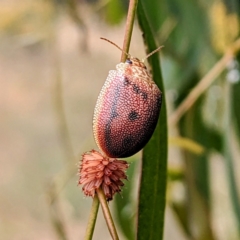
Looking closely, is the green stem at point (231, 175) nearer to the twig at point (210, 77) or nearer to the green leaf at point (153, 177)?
the twig at point (210, 77)

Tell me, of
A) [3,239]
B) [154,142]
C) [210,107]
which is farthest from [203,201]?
[3,239]

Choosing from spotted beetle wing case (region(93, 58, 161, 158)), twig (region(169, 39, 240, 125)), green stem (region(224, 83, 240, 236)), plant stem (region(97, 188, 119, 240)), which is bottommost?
plant stem (region(97, 188, 119, 240))

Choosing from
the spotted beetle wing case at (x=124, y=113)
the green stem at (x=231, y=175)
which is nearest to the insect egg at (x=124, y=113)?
the spotted beetle wing case at (x=124, y=113)

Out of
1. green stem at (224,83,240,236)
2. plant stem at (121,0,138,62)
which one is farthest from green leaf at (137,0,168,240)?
green stem at (224,83,240,236)

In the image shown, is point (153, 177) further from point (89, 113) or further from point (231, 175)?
point (89, 113)

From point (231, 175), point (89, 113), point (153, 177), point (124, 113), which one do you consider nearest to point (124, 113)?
point (124, 113)

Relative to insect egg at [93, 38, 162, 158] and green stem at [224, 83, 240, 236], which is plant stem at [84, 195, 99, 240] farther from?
green stem at [224, 83, 240, 236]

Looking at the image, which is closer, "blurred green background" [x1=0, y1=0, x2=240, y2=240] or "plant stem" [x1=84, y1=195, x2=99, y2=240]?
"plant stem" [x1=84, y1=195, x2=99, y2=240]
